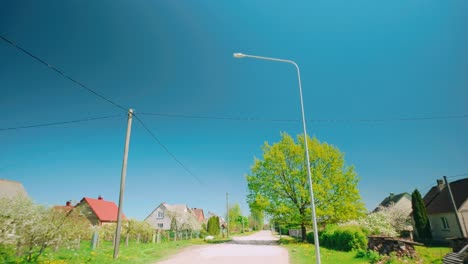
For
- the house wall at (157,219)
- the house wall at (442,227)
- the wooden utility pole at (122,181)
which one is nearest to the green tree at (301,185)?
the house wall at (442,227)

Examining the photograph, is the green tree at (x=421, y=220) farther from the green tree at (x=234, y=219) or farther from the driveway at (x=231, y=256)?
the green tree at (x=234, y=219)

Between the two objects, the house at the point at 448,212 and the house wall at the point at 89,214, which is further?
the house wall at the point at 89,214

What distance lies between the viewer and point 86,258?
40.3 feet

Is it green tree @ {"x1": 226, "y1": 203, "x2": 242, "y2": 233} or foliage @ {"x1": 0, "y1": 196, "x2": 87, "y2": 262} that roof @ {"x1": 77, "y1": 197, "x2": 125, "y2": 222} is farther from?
green tree @ {"x1": 226, "y1": 203, "x2": 242, "y2": 233}

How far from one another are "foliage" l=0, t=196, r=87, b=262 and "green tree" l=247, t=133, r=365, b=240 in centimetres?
1838

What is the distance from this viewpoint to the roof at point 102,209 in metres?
41.5

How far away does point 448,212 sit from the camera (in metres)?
29.2

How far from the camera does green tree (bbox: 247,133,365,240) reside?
25141mm

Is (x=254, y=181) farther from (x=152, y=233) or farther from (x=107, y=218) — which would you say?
(x=107, y=218)

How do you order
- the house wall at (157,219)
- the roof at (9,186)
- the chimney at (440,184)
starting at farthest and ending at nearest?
the house wall at (157,219), the chimney at (440,184), the roof at (9,186)

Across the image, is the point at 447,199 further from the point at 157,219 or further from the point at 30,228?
the point at 157,219

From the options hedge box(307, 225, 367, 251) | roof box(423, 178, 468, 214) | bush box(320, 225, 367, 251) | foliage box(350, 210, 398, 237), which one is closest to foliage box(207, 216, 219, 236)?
foliage box(350, 210, 398, 237)

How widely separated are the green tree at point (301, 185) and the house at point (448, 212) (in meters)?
12.2

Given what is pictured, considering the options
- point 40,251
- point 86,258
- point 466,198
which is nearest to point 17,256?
point 40,251
